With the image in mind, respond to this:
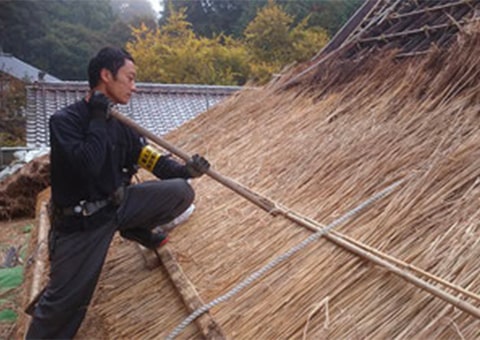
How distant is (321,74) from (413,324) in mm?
2602

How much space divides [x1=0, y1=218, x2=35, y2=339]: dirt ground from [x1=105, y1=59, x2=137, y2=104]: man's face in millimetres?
1435

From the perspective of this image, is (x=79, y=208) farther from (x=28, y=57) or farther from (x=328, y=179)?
(x=28, y=57)

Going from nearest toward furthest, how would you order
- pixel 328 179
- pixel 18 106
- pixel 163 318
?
pixel 163 318, pixel 328 179, pixel 18 106

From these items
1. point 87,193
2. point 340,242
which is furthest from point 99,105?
point 340,242

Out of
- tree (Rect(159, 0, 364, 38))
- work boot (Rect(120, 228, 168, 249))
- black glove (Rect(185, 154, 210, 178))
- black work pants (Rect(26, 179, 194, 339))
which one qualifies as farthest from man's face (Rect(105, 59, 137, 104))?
tree (Rect(159, 0, 364, 38))

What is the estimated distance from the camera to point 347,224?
168cm

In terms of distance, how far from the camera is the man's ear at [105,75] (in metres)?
1.77

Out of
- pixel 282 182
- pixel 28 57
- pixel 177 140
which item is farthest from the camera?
pixel 28 57

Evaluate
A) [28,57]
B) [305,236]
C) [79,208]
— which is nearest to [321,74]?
[305,236]

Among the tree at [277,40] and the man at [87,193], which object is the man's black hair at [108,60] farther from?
the tree at [277,40]

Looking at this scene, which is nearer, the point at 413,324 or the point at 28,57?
the point at 413,324

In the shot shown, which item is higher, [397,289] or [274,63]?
[397,289]

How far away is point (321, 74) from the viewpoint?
11.4 ft

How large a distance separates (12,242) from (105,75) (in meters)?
3.03
